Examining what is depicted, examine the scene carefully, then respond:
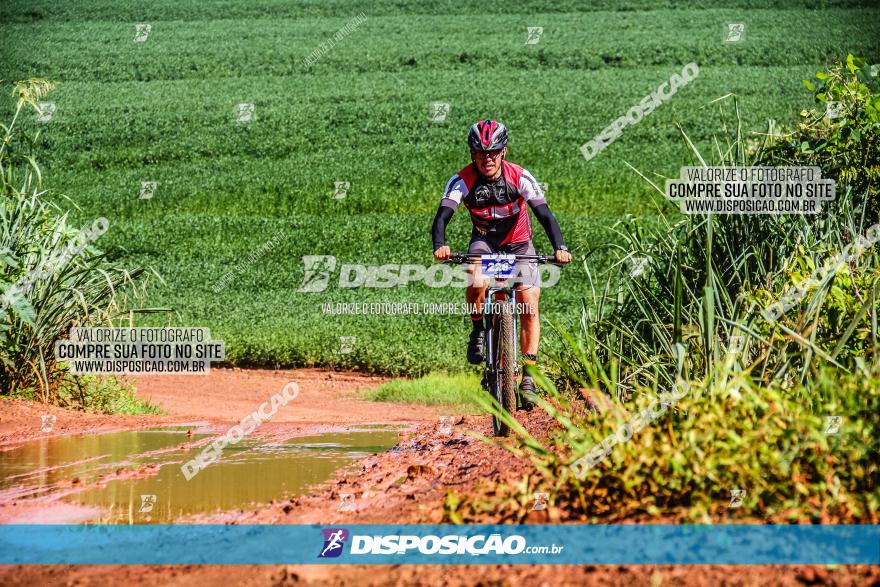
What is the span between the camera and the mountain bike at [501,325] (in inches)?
292

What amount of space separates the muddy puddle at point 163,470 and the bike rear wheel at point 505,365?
41.9 inches

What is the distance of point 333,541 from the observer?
4.85 meters

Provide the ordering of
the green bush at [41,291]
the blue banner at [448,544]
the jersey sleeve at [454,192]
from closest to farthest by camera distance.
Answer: the blue banner at [448,544] < the jersey sleeve at [454,192] < the green bush at [41,291]

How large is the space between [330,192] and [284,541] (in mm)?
22002

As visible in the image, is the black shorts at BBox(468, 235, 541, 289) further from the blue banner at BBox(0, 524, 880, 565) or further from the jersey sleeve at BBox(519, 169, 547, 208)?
the blue banner at BBox(0, 524, 880, 565)

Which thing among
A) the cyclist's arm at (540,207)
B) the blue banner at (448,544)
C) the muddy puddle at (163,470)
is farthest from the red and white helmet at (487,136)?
the blue banner at (448,544)

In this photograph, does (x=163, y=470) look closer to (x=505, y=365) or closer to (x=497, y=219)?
(x=505, y=365)

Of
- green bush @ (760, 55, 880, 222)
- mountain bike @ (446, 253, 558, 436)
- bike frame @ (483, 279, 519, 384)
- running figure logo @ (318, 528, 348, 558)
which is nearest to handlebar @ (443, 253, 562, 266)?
mountain bike @ (446, 253, 558, 436)

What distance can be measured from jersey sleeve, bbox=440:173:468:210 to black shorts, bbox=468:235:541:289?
1.11 feet

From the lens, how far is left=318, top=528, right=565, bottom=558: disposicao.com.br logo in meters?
4.58

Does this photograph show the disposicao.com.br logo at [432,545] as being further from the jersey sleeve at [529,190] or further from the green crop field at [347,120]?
the green crop field at [347,120]

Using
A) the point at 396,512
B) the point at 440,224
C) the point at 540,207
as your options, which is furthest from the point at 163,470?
the point at 540,207

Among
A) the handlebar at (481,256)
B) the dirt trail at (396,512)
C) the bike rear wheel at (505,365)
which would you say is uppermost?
the handlebar at (481,256)

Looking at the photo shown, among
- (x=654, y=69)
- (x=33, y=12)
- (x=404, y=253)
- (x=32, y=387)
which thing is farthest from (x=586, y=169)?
(x=33, y=12)
